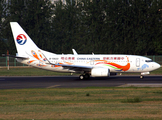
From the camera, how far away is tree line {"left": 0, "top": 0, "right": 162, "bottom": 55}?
7894cm

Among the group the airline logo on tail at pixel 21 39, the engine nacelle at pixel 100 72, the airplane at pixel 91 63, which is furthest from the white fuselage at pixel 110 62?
the airline logo on tail at pixel 21 39

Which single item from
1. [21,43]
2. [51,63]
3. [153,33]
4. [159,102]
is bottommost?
[159,102]

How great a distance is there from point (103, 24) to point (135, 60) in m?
49.1

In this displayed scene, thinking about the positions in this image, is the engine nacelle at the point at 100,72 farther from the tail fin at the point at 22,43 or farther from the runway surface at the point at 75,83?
the tail fin at the point at 22,43

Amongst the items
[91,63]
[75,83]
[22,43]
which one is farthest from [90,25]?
[75,83]

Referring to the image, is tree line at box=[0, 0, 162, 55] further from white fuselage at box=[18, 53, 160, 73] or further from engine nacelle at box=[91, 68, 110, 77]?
engine nacelle at box=[91, 68, 110, 77]

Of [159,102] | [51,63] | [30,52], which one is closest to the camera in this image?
[159,102]

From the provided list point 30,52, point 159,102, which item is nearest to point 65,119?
point 159,102

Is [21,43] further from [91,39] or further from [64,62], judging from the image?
[91,39]

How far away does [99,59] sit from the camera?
117 ft

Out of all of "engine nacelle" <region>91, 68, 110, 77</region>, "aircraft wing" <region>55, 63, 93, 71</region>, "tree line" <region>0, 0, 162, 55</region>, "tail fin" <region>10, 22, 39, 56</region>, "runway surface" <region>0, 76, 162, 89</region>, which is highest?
"tree line" <region>0, 0, 162, 55</region>

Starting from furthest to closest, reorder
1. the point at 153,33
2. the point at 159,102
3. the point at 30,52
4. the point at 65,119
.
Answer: the point at 153,33 < the point at 30,52 < the point at 159,102 < the point at 65,119

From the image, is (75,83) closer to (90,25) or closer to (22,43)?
(22,43)

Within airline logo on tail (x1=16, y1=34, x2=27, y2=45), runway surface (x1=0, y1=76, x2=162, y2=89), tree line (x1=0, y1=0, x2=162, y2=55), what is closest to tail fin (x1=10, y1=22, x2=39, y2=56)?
airline logo on tail (x1=16, y1=34, x2=27, y2=45)
